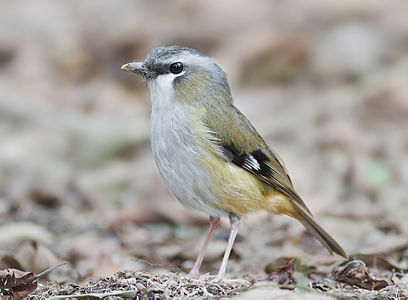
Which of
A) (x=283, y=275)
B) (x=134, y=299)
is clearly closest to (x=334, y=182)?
(x=283, y=275)

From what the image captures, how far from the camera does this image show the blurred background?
632 centimetres

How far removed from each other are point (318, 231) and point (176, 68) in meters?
1.65

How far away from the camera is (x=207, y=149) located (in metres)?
4.97

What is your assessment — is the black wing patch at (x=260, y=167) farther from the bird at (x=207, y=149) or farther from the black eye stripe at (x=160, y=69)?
the black eye stripe at (x=160, y=69)

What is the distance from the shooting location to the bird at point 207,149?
4938 mm

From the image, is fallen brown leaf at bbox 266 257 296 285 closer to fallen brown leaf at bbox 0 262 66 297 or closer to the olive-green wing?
the olive-green wing

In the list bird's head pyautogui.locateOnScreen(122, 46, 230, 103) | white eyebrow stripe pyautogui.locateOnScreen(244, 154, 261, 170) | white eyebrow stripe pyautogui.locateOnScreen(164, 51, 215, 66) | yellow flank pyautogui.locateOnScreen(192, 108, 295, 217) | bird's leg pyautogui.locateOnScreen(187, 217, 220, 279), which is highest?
white eyebrow stripe pyautogui.locateOnScreen(164, 51, 215, 66)

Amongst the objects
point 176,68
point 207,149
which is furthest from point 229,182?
point 176,68

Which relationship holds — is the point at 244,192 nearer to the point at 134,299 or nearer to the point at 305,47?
the point at 134,299

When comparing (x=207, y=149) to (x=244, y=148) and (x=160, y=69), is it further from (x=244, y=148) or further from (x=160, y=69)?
(x=160, y=69)

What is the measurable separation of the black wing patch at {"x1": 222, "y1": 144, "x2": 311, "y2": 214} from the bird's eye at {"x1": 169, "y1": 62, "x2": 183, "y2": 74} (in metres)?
0.67

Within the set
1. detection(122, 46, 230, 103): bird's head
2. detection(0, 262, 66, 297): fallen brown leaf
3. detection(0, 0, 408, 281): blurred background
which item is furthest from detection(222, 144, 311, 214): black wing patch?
detection(0, 262, 66, 297): fallen brown leaf

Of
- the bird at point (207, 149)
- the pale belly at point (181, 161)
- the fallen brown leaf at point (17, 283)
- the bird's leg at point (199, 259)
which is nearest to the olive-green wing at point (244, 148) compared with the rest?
the bird at point (207, 149)

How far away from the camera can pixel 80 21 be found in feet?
44.9
